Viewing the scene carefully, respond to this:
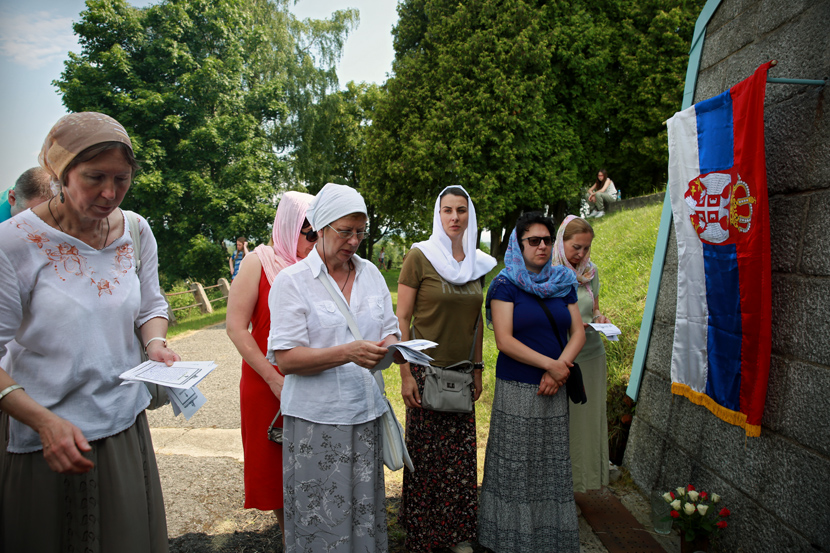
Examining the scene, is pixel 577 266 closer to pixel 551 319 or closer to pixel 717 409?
pixel 551 319

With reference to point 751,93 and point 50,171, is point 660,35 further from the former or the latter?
point 50,171

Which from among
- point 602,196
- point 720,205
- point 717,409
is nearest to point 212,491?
point 717,409

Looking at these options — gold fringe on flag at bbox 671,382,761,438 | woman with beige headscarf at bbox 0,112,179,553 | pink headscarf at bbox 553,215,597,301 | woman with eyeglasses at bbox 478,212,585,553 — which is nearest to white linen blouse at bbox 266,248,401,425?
woman with beige headscarf at bbox 0,112,179,553

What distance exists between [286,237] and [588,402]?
250 centimetres

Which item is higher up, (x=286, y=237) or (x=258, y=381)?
(x=286, y=237)

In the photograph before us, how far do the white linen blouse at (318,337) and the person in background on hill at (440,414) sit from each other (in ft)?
2.54

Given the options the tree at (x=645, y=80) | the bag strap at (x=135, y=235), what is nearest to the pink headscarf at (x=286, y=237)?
the bag strap at (x=135, y=235)

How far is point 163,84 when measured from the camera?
1928 centimetres

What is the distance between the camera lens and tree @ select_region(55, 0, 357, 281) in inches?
722

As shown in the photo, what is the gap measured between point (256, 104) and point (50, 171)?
2209cm

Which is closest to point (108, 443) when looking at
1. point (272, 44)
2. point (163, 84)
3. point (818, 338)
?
point (818, 338)

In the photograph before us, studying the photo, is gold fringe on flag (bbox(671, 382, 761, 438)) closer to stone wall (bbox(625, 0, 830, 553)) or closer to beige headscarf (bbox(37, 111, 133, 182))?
stone wall (bbox(625, 0, 830, 553))

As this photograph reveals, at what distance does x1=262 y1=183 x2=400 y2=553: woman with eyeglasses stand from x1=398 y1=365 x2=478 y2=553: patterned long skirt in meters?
0.76

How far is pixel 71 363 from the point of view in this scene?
1712 millimetres
